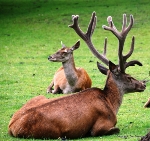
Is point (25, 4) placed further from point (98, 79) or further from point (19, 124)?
point (19, 124)

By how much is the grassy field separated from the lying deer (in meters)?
0.21

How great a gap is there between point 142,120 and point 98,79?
561 centimetres

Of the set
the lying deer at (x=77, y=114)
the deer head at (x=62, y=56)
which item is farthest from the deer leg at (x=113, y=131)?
the deer head at (x=62, y=56)

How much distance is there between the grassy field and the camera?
1040cm

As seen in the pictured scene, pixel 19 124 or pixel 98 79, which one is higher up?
pixel 19 124

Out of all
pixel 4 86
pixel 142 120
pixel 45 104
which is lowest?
pixel 4 86

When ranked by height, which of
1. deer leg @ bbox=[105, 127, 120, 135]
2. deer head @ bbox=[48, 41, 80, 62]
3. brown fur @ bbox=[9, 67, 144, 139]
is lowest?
deer head @ bbox=[48, 41, 80, 62]

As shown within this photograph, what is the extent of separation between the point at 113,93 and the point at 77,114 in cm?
86

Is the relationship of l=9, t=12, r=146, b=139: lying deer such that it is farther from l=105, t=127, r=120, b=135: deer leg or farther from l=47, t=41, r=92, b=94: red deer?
l=47, t=41, r=92, b=94: red deer

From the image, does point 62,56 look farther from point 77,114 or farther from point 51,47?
point 51,47

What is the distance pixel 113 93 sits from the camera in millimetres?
8805

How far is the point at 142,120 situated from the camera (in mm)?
9438

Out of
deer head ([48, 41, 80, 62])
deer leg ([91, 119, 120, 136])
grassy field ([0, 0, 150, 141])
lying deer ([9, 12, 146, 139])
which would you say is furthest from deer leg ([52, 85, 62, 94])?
deer leg ([91, 119, 120, 136])

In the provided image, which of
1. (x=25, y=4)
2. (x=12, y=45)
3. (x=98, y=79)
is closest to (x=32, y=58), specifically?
(x=12, y=45)
